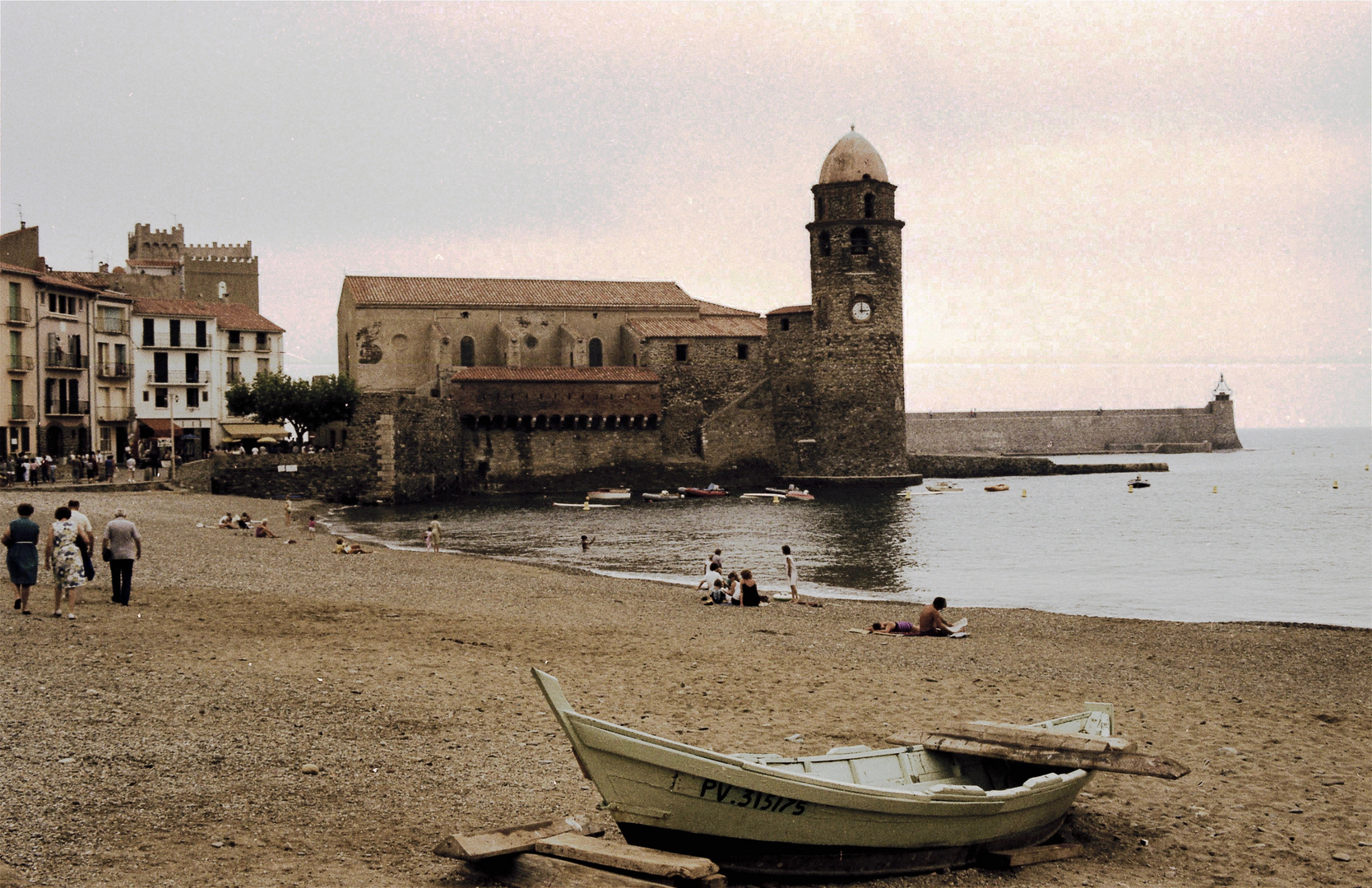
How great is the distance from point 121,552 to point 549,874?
10157 millimetres

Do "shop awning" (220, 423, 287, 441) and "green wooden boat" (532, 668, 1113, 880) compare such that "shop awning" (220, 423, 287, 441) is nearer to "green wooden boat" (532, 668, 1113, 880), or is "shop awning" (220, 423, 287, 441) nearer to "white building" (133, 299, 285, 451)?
"white building" (133, 299, 285, 451)

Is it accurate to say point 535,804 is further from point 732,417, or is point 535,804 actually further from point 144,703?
point 732,417

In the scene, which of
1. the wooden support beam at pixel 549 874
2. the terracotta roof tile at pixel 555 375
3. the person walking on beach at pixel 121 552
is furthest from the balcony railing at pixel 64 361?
the wooden support beam at pixel 549 874

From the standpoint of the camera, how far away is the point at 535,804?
7418 millimetres

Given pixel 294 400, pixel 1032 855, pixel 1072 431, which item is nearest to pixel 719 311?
pixel 294 400

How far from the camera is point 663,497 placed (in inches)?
2258

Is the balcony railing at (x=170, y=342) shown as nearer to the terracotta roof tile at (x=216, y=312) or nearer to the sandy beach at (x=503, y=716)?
the terracotta roof tile at (x=216, y=312)

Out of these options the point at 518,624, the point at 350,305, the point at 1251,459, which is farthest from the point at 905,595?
the point at 1251,459

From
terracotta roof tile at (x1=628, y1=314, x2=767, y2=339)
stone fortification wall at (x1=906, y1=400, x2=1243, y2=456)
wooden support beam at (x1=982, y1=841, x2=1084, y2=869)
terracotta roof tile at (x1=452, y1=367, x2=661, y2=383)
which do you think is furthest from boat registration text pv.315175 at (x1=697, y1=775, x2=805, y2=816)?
stone fortification wall at (x1=906, y1=400, x2=1243, y2=456)

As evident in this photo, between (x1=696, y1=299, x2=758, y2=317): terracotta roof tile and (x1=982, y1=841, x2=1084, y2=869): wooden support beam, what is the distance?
58.8 metres

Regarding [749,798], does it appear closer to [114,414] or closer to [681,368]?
[114,414]

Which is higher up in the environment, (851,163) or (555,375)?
(851,163)

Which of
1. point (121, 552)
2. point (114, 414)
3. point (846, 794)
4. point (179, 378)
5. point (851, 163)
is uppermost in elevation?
point (851, 163)

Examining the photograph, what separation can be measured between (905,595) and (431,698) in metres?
14.3
